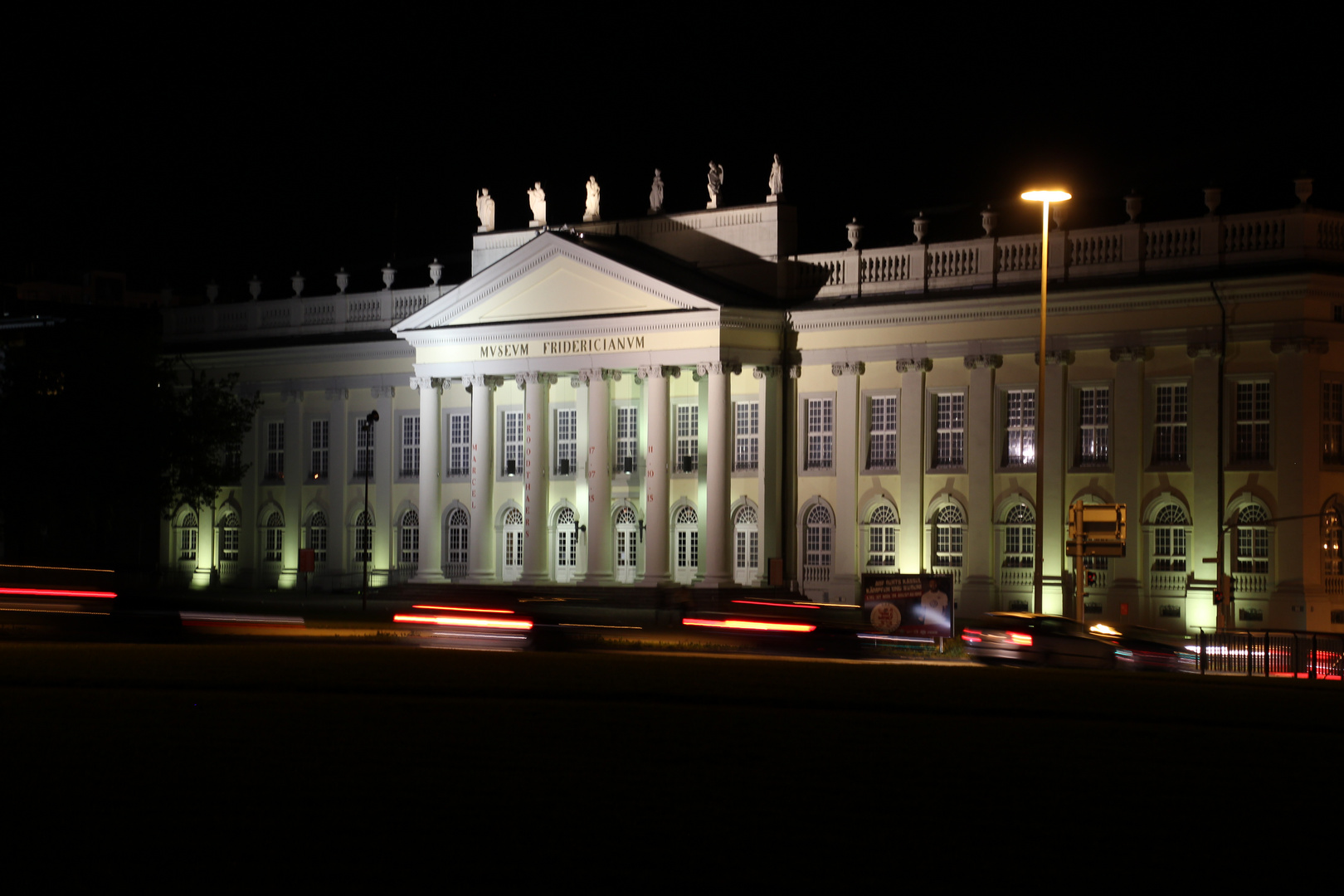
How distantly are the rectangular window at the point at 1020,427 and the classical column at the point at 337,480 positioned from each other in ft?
90.8

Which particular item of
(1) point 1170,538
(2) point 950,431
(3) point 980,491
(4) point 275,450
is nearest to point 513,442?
(4) point 275,450

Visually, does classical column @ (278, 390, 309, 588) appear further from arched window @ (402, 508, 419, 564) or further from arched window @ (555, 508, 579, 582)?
arched window @ (555, 508, 579, 582)

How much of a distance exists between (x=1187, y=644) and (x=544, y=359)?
1113 inches

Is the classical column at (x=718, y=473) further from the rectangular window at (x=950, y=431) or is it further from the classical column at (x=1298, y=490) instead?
the classical column at (x=1298, y=490)

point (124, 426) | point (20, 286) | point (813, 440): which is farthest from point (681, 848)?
point (20, 286)

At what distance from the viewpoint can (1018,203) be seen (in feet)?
203

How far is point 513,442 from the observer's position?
6869 centimetres

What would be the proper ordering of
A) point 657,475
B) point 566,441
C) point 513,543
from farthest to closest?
point 513,543
point 566,441
point 657,475

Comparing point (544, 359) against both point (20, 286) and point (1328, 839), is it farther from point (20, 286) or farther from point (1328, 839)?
point (20, 286)

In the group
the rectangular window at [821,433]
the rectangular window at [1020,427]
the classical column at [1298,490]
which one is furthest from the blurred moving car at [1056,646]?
the rectangular window at [821,433]

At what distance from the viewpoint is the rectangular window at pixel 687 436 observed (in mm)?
64250

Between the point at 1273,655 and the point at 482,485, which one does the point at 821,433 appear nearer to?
the point at 482,485

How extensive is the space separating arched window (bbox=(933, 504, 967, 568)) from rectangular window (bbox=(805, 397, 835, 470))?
457 cm

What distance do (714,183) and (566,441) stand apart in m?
10.9
